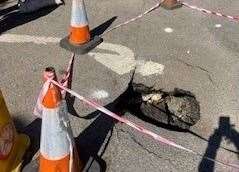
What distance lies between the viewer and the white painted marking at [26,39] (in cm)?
693

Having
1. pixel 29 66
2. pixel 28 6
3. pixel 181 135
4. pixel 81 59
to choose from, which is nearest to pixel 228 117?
pixel 181 135

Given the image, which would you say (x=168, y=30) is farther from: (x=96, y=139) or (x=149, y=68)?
(x=96, y=139)

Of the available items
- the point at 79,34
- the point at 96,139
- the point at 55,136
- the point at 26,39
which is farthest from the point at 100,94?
the point at 26,39

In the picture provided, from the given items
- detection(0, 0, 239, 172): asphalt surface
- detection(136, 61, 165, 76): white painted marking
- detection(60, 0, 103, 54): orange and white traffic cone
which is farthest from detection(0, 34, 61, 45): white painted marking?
detection(136, 61, 165, 76): white painted marking

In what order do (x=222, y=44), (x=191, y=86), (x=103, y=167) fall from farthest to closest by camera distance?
(x=222, y=44) < (x=191, y=86) < (x=103, y=167)

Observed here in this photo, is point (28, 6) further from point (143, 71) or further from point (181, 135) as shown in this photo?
point (181, 135)

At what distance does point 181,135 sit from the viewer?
514 cm

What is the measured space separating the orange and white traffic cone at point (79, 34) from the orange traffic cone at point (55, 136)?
253 centimetres

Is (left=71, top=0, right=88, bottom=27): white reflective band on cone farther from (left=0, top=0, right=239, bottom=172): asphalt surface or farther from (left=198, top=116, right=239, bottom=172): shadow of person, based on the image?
(left=198, top=116, right=239, bottom=172): shadow of person

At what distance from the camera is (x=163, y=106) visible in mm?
5711

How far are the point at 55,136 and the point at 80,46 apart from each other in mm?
2731

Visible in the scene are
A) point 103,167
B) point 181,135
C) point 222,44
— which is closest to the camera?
point 103,167

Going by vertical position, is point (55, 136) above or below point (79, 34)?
above

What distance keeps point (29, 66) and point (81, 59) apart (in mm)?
765
